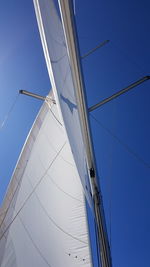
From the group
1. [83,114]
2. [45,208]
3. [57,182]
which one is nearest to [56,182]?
[57,182]

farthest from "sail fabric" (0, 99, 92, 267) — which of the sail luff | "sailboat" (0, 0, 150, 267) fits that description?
the sail luff

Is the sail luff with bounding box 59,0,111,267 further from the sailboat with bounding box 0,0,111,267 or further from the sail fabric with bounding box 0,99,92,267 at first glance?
the sail fabric with bounding box 0,99,92,267

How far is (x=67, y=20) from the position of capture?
169 cm

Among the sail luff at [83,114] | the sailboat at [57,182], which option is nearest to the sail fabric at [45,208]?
the sailboat at [57,182]

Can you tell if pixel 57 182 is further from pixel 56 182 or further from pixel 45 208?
pixel 45 208

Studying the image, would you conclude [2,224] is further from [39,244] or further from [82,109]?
[82,109]

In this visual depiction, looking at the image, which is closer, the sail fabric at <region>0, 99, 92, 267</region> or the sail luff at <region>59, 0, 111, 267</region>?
the sail luff at <region>59, 0, 111, 267</region>

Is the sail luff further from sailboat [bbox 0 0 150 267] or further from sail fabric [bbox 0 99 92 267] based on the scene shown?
sail fabric [bbox 0 99 92 267]

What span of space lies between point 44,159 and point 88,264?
6.52ft

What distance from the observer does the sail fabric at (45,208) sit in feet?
8.37

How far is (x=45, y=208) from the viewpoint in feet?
10.3

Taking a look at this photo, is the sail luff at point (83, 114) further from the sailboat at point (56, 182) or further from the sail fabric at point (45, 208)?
the sail fabric at point (45, 208)

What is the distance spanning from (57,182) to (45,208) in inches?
17.5

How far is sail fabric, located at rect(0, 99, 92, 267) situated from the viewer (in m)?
2.55
